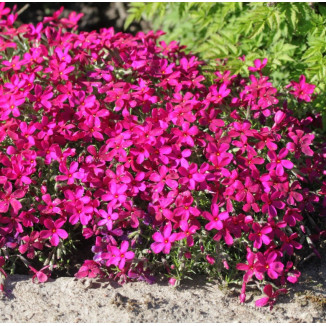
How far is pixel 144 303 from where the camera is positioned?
9.00 feet

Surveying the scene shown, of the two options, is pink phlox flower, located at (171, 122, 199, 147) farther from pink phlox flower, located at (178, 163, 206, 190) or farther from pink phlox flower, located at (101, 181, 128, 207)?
pink phlox flower, located at (101, 181, 128, 207)

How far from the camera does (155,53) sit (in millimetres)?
3768

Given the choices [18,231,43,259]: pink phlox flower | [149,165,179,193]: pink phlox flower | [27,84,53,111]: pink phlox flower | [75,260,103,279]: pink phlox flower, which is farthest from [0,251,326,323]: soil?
[27,84,53,111]: pink phlox flower

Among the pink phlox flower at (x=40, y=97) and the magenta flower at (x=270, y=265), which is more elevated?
the pink phlox flower at (x=40, y=97)

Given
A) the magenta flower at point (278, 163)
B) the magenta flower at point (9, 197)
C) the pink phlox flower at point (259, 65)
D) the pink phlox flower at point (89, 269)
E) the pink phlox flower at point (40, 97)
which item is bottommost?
the pink phlox flower at point (89, 269)

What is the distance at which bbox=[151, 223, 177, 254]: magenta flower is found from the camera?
2.74m

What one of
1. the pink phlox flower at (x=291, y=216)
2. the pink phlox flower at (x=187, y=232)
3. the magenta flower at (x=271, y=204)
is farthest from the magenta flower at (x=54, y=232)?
the pink phlox flower at (x=291, y=216)

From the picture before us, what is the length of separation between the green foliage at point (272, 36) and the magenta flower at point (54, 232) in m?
1.60

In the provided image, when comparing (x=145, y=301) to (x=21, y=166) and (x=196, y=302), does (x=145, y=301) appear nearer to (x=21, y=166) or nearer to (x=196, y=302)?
(x=196, y=302)

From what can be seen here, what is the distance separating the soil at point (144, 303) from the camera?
268 centimetres

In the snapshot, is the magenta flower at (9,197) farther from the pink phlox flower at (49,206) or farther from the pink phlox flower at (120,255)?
the pink phlox flower at (120,255)

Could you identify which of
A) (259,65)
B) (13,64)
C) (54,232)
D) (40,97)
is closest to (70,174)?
(54,232)

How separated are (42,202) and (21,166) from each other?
10.3 inches

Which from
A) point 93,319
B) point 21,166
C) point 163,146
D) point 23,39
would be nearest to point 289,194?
point 163,146
